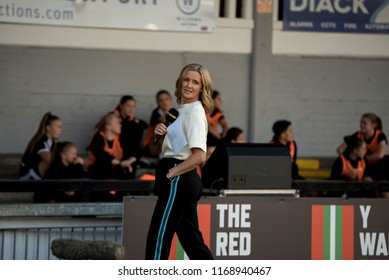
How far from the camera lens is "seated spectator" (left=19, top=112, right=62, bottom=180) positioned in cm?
1291

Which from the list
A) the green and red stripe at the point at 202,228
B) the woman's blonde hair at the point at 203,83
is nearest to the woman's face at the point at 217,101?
the green and red stripe at the point at 202,228

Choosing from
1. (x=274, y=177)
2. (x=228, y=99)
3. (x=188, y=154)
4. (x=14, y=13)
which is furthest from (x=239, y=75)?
(x=188, y=154)

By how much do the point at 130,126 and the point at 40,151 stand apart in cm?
177

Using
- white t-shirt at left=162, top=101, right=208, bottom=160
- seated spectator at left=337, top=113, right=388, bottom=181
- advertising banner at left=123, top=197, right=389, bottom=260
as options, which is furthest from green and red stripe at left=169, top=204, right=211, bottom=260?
seated spectator at left=337, top=113, right=388, bottom=181

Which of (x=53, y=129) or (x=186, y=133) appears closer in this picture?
(x=186, y=133)

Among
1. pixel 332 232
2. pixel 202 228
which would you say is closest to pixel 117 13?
pixel 202 228

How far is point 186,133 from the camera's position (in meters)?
7.94

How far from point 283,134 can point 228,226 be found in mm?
4325

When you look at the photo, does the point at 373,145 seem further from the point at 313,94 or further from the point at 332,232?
the point at 332,232

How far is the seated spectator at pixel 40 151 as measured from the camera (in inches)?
508

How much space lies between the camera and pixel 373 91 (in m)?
16.4

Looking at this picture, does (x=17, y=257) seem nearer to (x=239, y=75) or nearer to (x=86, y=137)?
(x=86, y=137)

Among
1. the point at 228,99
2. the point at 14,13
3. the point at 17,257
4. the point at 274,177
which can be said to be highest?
the point at 14,13

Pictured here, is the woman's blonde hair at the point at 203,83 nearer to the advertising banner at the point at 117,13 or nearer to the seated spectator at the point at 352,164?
the seated spectator at the point at 352,164
